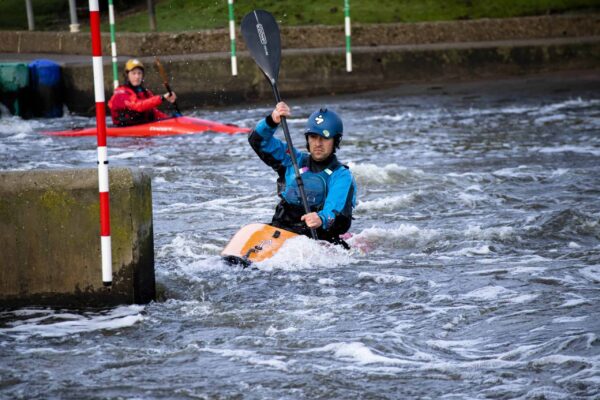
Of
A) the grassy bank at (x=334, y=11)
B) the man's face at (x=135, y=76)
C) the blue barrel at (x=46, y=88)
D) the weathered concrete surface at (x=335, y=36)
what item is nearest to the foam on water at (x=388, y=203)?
the man's face at (x=135, y=76)

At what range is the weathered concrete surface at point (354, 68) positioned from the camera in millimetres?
17250

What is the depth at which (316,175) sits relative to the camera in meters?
7.42

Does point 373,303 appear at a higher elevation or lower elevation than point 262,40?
lower

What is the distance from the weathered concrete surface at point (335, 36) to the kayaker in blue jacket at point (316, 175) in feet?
35.3

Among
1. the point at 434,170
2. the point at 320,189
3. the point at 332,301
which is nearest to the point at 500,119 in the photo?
the point at 434,170

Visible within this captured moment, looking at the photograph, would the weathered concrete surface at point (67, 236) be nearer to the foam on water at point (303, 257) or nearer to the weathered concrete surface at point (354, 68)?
the foam on water at point (303, 257)

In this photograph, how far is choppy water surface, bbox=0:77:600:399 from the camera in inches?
198

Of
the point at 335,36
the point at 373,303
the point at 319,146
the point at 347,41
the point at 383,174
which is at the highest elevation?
the point at 335,36

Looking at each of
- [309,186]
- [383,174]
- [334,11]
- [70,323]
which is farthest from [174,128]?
[70,323]

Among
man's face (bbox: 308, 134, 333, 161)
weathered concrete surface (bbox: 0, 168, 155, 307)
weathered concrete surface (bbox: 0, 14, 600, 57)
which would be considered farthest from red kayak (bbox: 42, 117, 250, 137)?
weathered concrete surface (bbox: 0, 168, 155, 307)

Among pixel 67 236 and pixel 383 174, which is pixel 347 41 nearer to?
pixel 383 174

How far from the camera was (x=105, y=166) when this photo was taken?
5703mm

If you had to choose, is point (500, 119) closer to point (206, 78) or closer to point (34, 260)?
point (206, 78)

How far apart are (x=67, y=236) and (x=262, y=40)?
3.29 m
